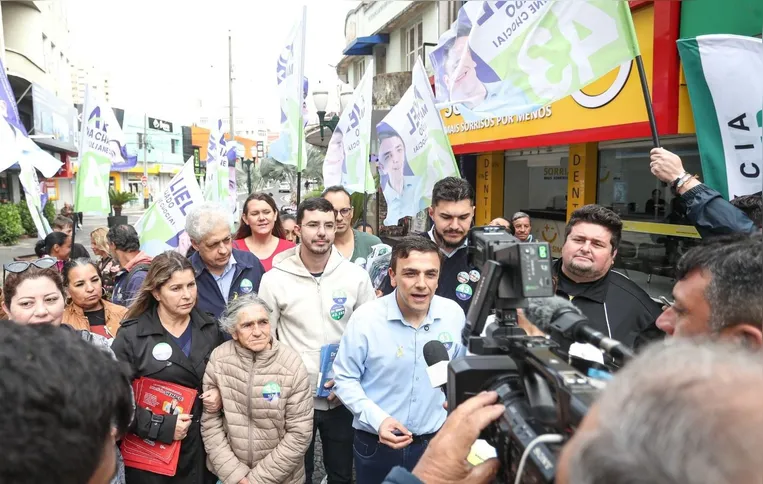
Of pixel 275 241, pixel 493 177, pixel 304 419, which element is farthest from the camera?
pixel 493 177

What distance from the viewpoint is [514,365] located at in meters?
1.43

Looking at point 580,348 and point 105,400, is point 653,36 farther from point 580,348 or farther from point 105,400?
Answer: point 105,400

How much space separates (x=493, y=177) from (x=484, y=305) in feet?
30.3

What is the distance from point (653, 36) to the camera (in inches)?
233

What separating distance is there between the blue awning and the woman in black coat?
14759 mm

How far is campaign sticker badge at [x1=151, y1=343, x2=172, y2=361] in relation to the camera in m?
2.94

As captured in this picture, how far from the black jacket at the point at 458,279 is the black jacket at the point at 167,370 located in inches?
49.3

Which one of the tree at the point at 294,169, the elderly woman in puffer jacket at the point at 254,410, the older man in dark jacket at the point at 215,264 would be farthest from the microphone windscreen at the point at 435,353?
the tree at the point at 294,169

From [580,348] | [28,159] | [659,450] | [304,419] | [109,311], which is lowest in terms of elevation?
[304,419]

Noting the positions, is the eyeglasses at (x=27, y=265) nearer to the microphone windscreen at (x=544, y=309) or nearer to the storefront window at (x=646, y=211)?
the microphone windscreen at (x=544, y=309)

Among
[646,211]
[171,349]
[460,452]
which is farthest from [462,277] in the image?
[646,211]

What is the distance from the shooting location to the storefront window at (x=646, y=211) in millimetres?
6387

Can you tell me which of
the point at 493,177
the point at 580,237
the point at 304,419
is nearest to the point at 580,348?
the point at 580,237

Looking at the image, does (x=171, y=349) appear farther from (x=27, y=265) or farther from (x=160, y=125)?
(x=160, y=125)
